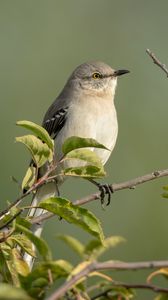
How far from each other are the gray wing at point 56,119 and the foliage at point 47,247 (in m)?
3.39

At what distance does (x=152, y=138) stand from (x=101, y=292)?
671 centimetres

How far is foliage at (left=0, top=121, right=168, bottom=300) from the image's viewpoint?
2.64 metres

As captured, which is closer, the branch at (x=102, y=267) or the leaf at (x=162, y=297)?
the branch at (x=102, y=267)

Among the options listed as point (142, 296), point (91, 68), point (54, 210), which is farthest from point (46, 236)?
point (54, 210)

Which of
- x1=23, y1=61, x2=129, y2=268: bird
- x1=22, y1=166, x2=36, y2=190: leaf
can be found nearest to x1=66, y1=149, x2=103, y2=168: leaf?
x1=22, y1=166, x2=36, y2=190: leaf

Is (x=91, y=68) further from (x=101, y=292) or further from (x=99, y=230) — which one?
(x=101, y=292)

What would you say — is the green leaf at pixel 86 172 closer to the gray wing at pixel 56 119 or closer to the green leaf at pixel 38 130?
the green leaf at pixel 38 130

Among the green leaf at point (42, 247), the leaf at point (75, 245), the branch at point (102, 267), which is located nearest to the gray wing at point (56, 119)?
the green leaf at point (42, 247)

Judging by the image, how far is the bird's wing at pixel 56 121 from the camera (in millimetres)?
7598

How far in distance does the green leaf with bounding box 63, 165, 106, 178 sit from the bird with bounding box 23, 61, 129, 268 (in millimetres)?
2881

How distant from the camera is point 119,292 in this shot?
2.65m

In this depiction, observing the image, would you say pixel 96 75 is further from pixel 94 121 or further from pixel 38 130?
pixel 38 130

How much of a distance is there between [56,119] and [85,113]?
1.38 feet

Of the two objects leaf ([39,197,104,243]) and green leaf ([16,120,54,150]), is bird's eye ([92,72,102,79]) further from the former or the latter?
leaf ([39,197,104,243])
